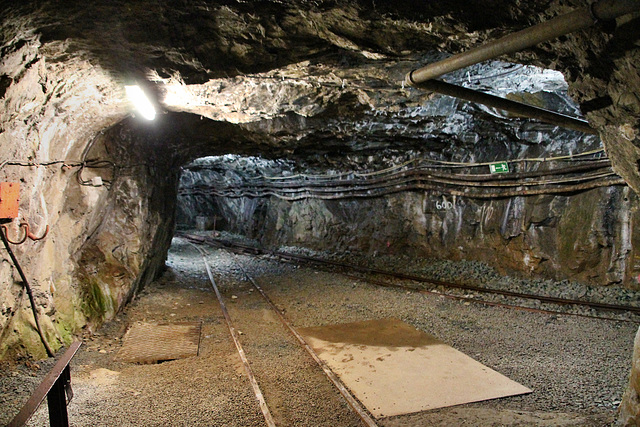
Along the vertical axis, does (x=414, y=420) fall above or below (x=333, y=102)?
below

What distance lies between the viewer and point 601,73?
9.28 ft

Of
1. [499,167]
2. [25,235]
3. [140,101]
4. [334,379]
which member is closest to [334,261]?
[499,167]

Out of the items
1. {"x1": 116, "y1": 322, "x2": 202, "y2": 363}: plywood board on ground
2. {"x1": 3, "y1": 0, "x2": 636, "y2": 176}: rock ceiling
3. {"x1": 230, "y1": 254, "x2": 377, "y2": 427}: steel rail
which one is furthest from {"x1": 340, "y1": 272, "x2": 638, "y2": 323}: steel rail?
{"x1": 116, "y1": 322, "x2": 202, "y2": 363}: plywood board on ground

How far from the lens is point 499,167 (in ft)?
31.5

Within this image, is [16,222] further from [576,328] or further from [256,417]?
[576,328]

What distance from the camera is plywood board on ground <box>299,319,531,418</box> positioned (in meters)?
4.08

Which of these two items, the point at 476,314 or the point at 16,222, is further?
the point at 476,314

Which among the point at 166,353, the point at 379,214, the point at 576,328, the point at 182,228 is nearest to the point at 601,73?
the point at 576,328

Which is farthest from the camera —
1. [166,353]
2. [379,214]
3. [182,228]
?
→ [182,228]

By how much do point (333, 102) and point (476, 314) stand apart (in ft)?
16.3

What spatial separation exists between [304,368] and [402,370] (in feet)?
4.06

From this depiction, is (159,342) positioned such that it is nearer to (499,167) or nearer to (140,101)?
(140,101)

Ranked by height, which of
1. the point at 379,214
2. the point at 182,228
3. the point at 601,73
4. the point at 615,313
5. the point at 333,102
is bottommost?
the point at 182,228

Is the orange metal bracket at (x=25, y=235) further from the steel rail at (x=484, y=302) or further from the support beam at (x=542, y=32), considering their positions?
the steel rail at (x=484, y=302)
